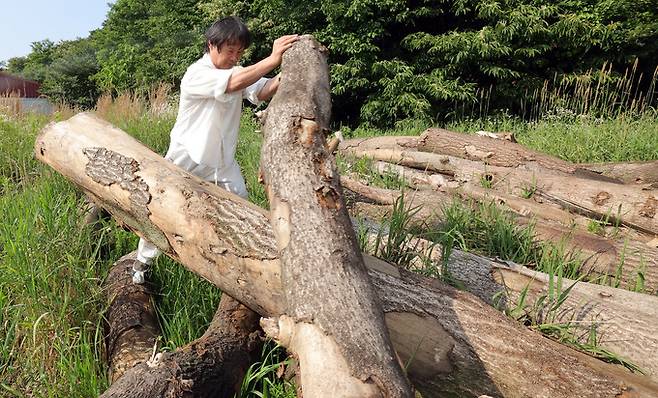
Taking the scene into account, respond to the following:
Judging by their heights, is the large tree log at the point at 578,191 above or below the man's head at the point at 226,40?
below

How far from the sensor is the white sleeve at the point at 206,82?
8.81 feet

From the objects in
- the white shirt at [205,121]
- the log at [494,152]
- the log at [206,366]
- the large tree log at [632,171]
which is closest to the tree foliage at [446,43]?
the log at [494,152]

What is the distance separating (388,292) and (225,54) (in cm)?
165

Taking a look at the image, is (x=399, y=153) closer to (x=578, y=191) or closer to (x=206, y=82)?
(x=578, y=191)

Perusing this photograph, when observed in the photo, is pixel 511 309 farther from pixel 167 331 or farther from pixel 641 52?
pixel 641 52

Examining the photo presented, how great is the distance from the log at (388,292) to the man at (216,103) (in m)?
0.31

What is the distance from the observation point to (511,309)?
2.45 m

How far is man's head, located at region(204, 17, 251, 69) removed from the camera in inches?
109

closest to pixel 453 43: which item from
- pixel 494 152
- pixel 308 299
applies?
pixel 494 152

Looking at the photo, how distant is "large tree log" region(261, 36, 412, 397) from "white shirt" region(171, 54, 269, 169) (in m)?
0.54

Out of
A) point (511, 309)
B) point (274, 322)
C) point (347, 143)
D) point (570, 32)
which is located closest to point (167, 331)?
point (274, 322)

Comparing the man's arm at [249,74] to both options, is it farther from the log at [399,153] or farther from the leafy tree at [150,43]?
the leafy tree at [150,43]

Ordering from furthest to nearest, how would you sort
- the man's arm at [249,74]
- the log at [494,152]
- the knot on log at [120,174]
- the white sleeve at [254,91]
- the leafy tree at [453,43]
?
the leafy tree at [453,43] < the log at [494,152] < the white sleeve at [254,91] < the man's arm at [249,74] < the knot on log at [120,174]

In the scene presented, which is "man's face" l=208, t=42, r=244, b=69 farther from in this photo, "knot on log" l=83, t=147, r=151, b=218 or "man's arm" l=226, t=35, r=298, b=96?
"knot on log" l=83, t=147, r=151, b=218
